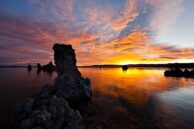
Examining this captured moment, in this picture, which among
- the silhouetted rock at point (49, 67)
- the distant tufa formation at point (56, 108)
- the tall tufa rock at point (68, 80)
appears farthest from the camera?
the silhouetted rock at point (49, 67)

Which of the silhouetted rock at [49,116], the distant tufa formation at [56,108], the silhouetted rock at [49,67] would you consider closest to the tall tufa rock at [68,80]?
the distant tufa formation at [56,108]

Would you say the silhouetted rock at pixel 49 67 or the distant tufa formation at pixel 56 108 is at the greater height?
the silhouetted rock at pixel 49 67

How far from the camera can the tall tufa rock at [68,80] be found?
27.3 m

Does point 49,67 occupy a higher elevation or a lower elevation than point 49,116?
higher

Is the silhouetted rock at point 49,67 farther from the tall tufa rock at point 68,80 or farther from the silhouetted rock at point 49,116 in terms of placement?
the silhouetted rock at point 49,116

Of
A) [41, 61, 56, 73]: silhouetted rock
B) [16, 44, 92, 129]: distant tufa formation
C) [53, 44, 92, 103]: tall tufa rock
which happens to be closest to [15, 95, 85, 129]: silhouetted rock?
[16, 44, 92, 129]: distant tufa formation

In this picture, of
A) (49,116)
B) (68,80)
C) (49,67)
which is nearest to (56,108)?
(49,116)

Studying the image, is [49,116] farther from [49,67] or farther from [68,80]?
[49,67]

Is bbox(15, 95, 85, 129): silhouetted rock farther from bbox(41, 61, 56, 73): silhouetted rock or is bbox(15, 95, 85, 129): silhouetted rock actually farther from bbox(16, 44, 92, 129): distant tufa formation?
bbox(41, 61, 56, 73): silhouetted rock

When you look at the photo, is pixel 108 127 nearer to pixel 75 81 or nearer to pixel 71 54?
pixel 75 81

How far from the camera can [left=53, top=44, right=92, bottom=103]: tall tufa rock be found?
89.7 feet

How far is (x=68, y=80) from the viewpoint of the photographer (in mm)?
28562

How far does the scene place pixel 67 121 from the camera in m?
14.8

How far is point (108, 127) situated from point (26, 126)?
321 inches
